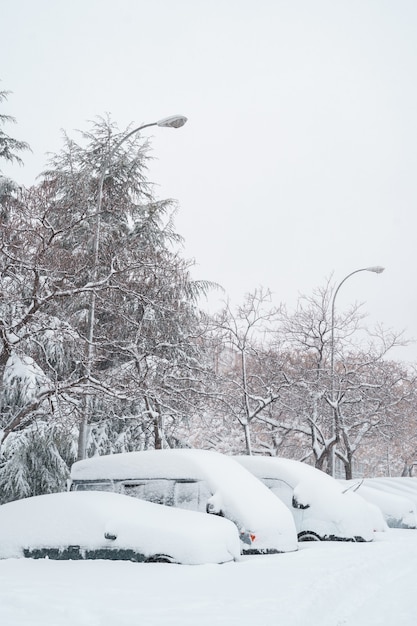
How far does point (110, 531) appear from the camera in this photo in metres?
8.35

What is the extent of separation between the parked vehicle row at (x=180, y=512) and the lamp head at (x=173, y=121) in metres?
7.13

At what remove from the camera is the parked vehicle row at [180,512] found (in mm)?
8297

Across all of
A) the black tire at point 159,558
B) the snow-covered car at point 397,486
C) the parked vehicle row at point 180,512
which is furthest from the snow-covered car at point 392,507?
the black tire at point 159,558

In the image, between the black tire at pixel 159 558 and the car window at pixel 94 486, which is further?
the car window at pixel 94 486

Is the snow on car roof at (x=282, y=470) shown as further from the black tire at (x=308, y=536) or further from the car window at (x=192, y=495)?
the car window at (x=192, y=495)

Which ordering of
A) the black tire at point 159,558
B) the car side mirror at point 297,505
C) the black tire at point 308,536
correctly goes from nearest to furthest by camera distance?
1. the black tire at point 159,558
2. the black tire at point 308,536
3. the car side mirror at point 297,505

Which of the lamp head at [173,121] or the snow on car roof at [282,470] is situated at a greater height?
the lamp head at [173,121]

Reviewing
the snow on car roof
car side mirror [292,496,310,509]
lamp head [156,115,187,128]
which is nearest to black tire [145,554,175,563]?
car side mirror [292,496,310,509]

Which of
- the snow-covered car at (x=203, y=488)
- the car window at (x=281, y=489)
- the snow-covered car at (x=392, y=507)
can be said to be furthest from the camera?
the snow-covered car at (x=392, y=507)

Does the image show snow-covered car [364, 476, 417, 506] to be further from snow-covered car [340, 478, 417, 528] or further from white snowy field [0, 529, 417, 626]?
white snowy field [0, 529, 417, 626]

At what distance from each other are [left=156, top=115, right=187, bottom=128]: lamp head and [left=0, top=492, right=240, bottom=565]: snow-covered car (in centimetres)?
852

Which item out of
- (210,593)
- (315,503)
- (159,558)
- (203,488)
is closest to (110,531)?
(159,558)

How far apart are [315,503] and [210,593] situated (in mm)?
6153

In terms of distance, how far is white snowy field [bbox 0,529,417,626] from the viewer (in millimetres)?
5445
